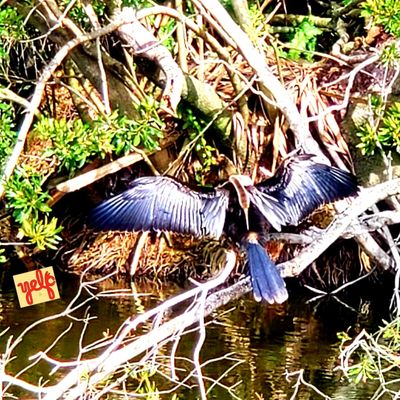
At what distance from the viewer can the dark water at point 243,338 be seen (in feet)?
12.3

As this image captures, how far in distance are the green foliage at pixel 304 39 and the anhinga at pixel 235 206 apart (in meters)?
1.79

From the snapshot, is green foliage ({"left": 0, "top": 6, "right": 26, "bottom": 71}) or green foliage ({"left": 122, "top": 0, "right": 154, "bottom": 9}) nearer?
green foliage ({"left": 122, "top": 0, "right": 154, "bottom": 9})

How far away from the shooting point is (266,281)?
333cm

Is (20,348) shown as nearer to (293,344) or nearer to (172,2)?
(293,344)

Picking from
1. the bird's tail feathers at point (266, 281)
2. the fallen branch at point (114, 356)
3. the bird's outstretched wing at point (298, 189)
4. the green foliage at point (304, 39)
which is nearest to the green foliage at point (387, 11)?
the bird's outstretched wing at point (298, 189)

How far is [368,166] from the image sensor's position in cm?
493

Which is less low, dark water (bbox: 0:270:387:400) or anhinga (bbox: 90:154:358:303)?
anhinga (bbox: 90:154:358:303)

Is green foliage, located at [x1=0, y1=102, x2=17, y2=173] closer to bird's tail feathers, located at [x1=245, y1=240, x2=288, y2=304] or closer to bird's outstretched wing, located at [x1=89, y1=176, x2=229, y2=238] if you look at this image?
bird's outstretched wing, located at [x1=89, y1=176, x2=229, y2=238]

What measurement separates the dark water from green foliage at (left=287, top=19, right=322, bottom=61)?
1471mm

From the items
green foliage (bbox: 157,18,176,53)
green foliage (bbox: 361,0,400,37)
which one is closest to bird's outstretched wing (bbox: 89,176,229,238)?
green foliage (bbox: 361,0,400,37)

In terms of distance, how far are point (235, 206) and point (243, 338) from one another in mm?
858

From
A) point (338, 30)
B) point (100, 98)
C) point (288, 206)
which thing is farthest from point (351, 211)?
point (338, 30)

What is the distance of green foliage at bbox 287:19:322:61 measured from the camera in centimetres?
558

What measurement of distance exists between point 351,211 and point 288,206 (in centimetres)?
47
